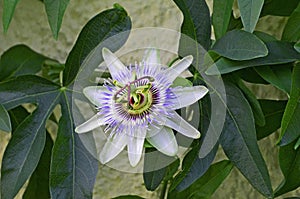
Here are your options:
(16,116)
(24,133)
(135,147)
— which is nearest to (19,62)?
(16,116)

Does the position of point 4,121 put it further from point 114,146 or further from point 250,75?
point 250,75

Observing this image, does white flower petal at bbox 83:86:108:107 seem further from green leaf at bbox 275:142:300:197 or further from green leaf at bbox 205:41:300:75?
green leaf at bbox 275:142:300:197

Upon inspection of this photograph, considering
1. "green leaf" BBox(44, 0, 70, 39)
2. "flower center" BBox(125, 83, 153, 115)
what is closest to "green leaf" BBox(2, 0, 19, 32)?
"green leaf" BBox(44, 0, 70, 39)

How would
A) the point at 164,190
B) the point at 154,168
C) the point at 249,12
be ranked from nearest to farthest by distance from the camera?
the point at 249,12, the point at 154,168, the point at 164,190

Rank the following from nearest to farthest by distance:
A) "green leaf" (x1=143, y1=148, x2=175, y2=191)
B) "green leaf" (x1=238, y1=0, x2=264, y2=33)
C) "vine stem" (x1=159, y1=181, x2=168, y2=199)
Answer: "green leaf" (x1=238, y1=0, x2=264, y2=33) → "green leaf" (x1=143, y1=148, x2=175, y2=191) → "vine stem" (x1=159, y1=181, x2=168, y2=199)

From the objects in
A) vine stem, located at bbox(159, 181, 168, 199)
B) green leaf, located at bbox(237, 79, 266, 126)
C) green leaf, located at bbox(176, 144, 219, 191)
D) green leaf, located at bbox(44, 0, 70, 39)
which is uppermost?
green leaf, located at bbox(44, 0, 70, 39)

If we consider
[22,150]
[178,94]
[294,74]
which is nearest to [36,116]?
[22,150]

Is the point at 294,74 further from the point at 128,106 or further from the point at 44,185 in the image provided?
the point at 44,185
